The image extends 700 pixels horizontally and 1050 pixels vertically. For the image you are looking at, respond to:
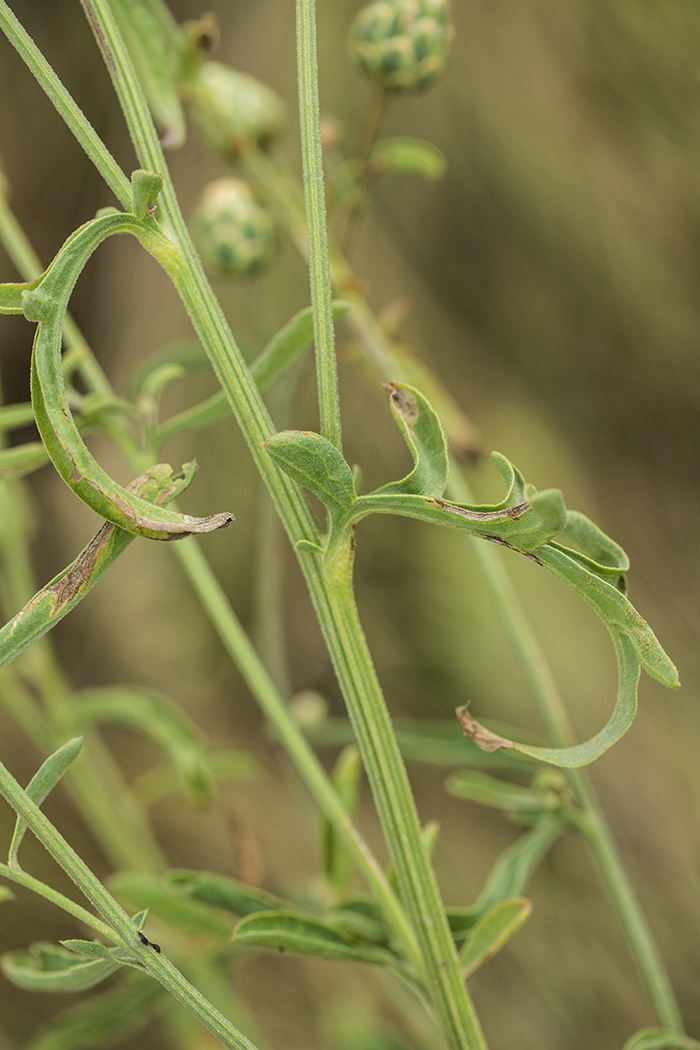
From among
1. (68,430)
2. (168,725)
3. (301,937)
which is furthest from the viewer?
(168,725)

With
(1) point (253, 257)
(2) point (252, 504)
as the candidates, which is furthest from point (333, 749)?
(1) point (253, 257)

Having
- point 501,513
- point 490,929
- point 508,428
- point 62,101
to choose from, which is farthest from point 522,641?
point 508,428

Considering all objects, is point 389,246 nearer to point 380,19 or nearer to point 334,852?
point 380,19

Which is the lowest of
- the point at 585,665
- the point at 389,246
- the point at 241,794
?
the point at 241,794

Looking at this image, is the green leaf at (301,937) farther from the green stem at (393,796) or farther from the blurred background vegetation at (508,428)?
the blurred background vegetation at (508,428)

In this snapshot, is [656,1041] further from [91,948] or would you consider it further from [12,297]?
[12,297]

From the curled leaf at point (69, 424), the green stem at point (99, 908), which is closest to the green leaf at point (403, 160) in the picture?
the curled leaf at point (69, 424)
